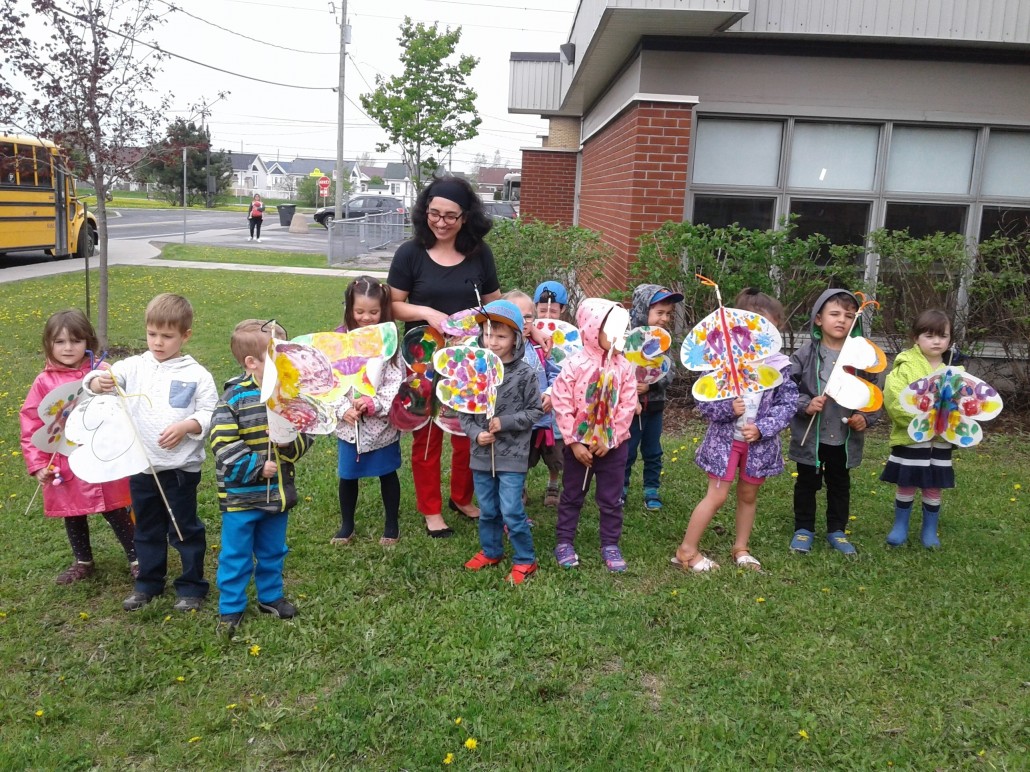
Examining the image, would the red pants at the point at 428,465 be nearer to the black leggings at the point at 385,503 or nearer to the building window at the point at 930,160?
the black leggings at the point at 385,503

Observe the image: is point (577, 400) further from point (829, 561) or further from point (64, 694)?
point (64, 694)

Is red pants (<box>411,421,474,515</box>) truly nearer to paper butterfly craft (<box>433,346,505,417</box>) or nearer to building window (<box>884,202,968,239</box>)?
paper butterfly craft (<box>433,346,505,417</box>)

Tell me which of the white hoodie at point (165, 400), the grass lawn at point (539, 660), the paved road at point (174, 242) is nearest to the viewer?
the grass lawn at point (539, 660)

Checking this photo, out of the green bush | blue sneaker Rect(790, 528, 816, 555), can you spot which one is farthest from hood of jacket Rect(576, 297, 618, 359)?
the green bush

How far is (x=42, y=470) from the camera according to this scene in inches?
156

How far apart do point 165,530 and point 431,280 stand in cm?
185

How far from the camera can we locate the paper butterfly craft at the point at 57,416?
388cm

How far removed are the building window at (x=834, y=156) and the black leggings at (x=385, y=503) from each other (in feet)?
18.8

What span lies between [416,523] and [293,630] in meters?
1.40

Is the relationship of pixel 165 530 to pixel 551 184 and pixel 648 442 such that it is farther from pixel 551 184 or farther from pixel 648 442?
pixel 551 184

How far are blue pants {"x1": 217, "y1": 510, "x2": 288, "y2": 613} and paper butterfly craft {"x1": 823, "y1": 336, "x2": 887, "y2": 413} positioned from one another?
2.80m

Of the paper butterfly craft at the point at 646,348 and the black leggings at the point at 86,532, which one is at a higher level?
the paper butterfly craft at the point at 646,348

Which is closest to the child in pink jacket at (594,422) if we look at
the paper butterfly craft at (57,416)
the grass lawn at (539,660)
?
the grass lawn at (539,660)

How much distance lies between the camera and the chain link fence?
74.0 feet
